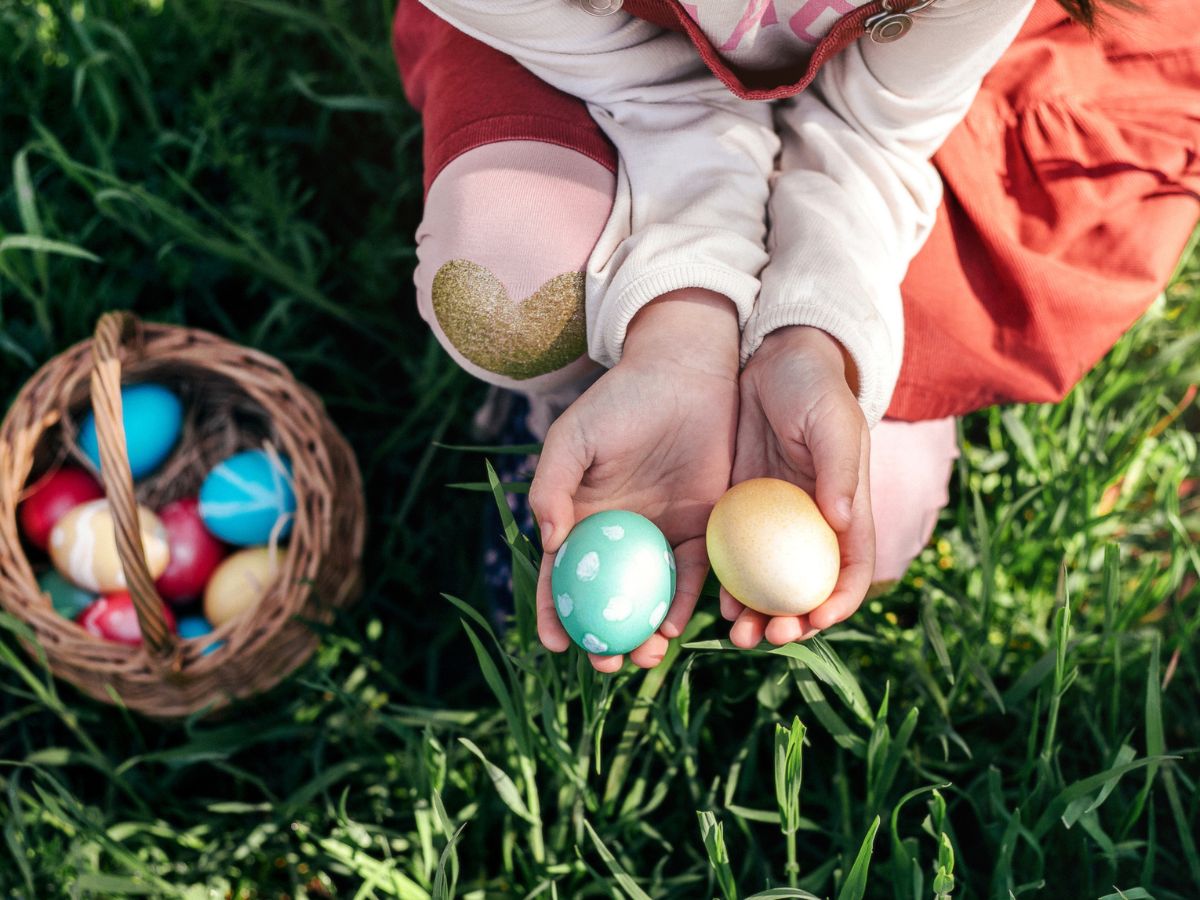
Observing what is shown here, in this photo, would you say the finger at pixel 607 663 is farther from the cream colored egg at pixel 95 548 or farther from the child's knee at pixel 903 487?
the cream colored egg at pixel 95 548

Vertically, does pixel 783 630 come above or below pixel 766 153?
below

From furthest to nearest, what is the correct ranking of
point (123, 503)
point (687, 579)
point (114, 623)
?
point (114, 623) < point (123, 503) < point (687, 579)

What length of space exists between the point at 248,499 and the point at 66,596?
33cm

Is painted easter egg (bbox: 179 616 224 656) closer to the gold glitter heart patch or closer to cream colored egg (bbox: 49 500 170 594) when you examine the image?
cream colored egg (bbox: 49 500 170 594)

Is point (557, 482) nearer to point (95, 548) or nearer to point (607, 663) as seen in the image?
point (607, 663)

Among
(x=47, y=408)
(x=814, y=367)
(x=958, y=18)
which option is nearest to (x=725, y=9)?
(x=958, y=18)

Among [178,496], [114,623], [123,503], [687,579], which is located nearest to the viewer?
[687,579]

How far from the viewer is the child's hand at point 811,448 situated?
3.07 feet

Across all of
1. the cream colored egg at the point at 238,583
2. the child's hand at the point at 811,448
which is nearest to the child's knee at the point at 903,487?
the child's hand at the point at 811,448

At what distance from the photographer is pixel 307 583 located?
52.1 inches

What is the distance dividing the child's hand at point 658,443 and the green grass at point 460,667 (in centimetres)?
6

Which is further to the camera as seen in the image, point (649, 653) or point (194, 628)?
point (194, 628)

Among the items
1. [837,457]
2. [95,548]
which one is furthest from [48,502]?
[837,457]

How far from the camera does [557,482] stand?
3.18 feet
